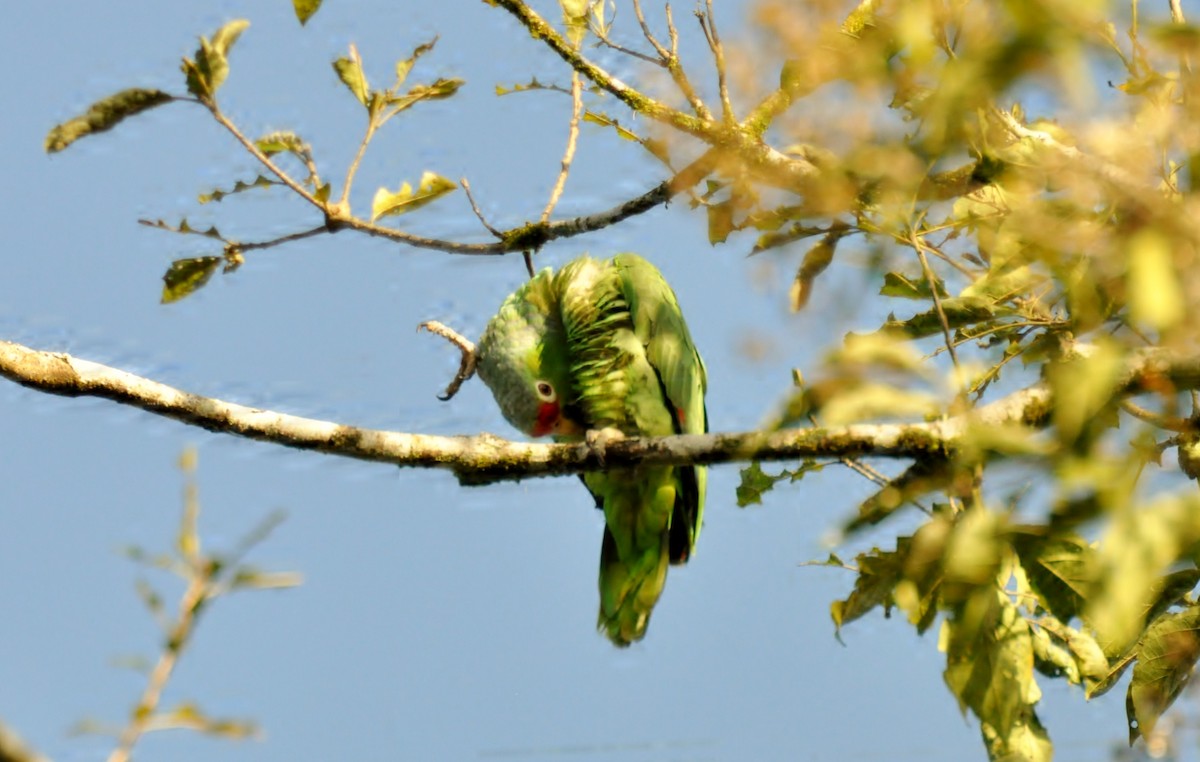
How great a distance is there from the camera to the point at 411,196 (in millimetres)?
2219

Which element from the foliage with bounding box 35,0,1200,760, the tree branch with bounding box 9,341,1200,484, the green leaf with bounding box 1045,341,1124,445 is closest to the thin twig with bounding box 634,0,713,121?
the foliage with bounding box 35,0,1200,760

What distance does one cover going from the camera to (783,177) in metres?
1.90

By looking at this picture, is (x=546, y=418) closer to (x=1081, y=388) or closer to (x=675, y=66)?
(x=675, y=66)

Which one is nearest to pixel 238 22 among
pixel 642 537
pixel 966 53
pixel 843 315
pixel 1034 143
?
pixel 843 315

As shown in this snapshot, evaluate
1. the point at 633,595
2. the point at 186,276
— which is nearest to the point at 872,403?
the point at 186,276

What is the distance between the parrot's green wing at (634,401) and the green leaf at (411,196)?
108 centimetres

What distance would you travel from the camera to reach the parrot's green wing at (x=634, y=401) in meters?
3.22

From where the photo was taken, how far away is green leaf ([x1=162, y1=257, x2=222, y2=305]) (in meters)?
2.39

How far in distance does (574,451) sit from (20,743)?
1.74 meters

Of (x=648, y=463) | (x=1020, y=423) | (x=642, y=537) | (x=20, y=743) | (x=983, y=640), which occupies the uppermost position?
(x=642, y=537)

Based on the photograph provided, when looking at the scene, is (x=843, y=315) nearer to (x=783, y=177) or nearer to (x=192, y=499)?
(x=783, y=177)

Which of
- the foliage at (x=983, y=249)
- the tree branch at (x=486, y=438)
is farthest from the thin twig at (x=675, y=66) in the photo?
the tree branch at (x=486, y=438)

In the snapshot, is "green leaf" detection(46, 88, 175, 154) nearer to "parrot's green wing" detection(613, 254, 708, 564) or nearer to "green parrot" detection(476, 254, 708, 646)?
"green parrot" detection(476, 254, 708, 646)

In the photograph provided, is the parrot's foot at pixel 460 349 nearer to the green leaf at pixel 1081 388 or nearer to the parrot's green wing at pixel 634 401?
the parrot's green wing at pixel 634 401
